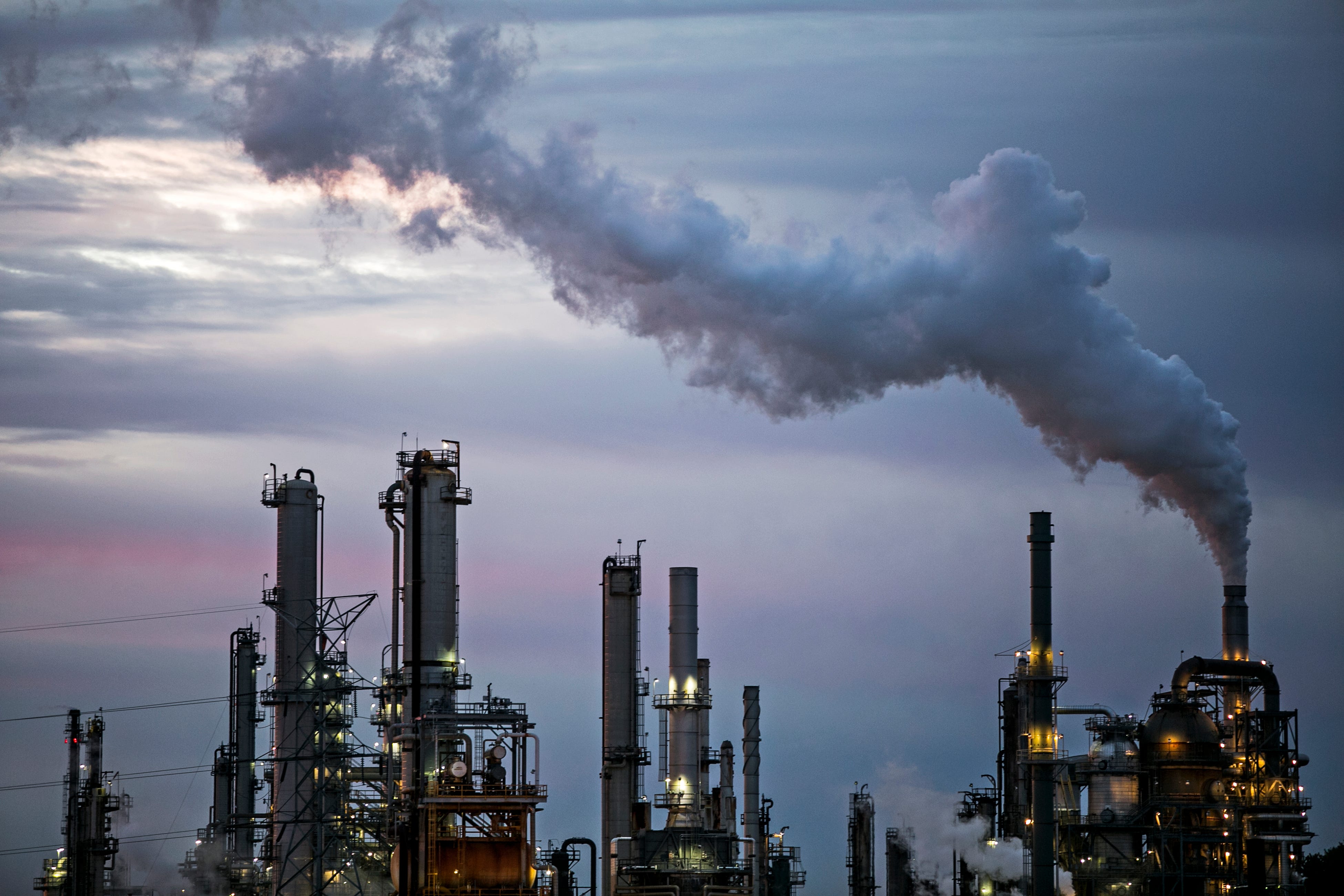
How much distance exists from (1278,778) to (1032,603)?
12343 mm

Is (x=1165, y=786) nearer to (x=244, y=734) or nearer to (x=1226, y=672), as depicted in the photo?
(x=1226, y=672)

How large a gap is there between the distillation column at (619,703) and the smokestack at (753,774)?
680 centimetres

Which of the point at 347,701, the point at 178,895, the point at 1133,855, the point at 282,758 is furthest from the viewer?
the point at 178,895

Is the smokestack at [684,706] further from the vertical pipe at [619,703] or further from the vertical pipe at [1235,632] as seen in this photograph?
the vertical pipe at [1235,632]

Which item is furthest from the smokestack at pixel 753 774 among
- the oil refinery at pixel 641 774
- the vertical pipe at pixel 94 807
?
the vertical pipe at pixel 94 807

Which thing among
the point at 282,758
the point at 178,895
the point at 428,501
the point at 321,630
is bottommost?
the point at 178,895

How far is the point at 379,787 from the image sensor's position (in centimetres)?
7075

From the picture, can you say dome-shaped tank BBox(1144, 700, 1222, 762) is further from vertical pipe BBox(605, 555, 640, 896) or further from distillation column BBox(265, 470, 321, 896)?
distillation column BBox(265, 470, 321, 896)

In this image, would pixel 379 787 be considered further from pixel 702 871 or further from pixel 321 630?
pixel 702 871

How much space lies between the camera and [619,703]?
260ft

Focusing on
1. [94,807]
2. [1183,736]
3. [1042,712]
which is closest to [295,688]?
[94,807]

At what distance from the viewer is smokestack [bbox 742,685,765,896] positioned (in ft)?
275

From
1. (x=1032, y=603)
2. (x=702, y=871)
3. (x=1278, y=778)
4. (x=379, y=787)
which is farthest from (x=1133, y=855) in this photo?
(x=379, y=787)

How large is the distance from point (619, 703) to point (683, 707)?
2.82 m
